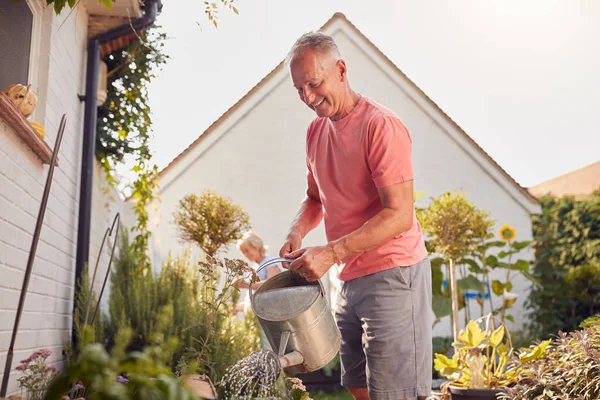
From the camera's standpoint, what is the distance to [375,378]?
6.75ft

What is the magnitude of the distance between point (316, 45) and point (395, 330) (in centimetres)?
100

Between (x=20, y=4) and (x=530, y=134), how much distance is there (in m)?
8.19

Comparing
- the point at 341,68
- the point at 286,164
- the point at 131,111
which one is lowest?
the point at 341,68

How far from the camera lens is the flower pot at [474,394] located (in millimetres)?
3152

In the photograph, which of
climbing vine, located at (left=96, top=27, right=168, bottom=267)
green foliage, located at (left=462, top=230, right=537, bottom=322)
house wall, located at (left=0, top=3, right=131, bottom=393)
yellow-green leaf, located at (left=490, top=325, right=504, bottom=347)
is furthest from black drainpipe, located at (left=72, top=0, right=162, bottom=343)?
green foliage, located at (left=462, top=230, right=537, bottom=322)

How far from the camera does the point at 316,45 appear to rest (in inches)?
83.5

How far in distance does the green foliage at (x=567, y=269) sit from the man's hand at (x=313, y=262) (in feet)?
22.0

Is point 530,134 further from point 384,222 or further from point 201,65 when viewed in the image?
point 384,222

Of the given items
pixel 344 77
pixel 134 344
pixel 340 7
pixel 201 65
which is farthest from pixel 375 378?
pixel 340 7

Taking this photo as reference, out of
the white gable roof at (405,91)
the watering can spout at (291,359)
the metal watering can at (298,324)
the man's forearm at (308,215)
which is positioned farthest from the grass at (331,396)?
the watering can spout at (291,359)

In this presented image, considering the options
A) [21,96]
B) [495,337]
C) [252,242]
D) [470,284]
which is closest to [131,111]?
[252,242]

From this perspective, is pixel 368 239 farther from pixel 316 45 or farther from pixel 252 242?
pixel 252 242

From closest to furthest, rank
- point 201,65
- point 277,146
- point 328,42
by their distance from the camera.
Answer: point 328,42 → point 201,65 → point 277,146

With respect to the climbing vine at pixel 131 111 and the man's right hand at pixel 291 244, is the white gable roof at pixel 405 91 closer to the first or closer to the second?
the climbing vine at pixel 131 111
